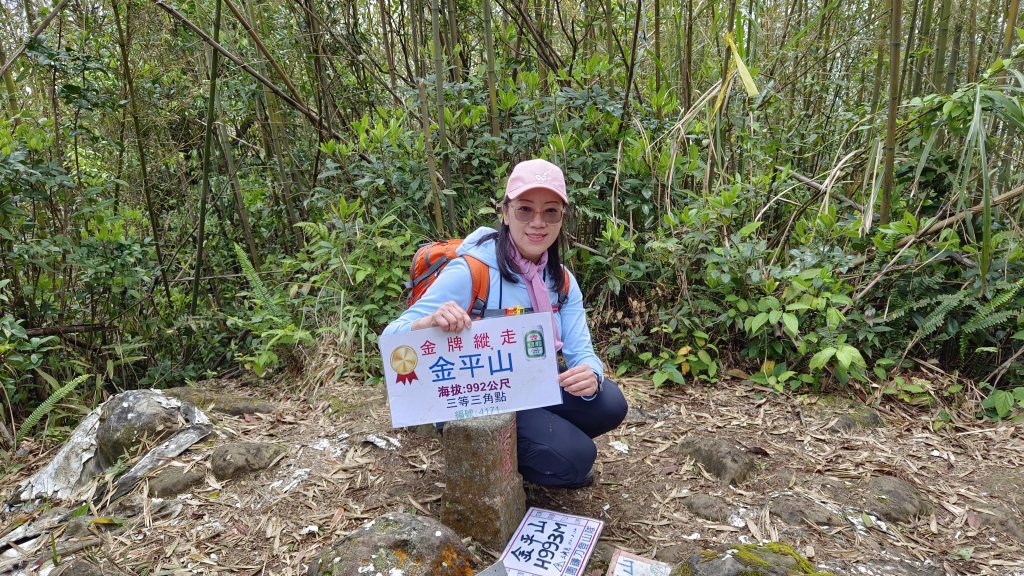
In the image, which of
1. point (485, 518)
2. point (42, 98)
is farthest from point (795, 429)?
point (42, 98)

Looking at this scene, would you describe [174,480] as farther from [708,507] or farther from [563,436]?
[708,507]

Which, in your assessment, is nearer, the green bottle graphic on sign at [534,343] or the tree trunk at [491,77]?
the green bottle graphic on sign at [534,343]

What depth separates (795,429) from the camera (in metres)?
2.75

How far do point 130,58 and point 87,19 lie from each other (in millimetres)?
292

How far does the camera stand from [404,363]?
1789 millimetres

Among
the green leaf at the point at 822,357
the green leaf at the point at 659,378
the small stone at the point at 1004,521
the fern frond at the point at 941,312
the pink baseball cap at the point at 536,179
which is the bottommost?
the small stone at the point at 1004,521

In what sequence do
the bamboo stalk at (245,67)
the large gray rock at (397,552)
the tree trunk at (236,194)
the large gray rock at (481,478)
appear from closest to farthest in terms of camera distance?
the large gray rock at (397,552) → the large gray rock at (481,478) → the bamboo stalk at (245,67) → the tree trunk at (236,194)

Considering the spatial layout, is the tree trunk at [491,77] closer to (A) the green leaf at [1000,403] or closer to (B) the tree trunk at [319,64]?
(B) the tree trunk at [319,64]

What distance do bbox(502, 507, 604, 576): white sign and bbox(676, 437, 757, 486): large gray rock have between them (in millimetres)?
616

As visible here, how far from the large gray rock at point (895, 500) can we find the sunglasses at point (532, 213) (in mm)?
1531

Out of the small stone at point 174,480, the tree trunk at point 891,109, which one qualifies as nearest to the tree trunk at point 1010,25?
the tree trunk at point 891,109

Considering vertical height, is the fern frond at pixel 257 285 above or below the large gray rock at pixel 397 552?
above

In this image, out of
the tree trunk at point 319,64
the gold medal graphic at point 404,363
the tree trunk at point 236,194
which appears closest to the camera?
the gold medal graphic at point 404,363

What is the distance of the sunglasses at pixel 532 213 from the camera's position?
2014 mm
